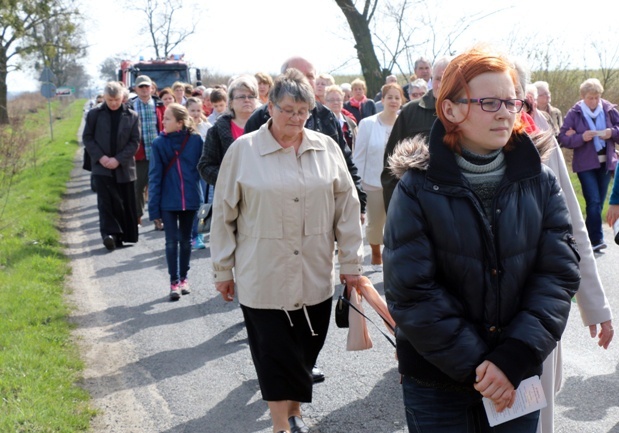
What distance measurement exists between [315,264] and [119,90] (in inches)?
269

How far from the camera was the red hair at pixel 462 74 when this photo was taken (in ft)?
8.77

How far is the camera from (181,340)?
680cm

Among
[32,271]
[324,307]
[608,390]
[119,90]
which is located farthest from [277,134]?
[119,90]

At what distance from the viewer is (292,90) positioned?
438 cm

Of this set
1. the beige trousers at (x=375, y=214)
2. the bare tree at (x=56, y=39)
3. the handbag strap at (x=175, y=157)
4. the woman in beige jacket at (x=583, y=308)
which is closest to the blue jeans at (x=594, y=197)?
the beige trousers at (x=375, y=214)

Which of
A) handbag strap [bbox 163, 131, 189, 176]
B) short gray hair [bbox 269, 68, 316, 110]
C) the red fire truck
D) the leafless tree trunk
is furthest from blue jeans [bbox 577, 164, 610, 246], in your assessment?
the red fire truck

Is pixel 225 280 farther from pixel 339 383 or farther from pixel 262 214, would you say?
pixel 339 383

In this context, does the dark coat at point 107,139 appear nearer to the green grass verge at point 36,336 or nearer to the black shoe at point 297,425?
the green grass verge at point 36,336

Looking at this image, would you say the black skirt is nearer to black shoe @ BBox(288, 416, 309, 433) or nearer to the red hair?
black shoe @ BBox(288, 416, 309, 433)

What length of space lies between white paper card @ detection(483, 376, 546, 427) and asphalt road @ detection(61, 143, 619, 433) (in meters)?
2.04

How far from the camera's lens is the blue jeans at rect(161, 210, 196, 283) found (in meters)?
8.16

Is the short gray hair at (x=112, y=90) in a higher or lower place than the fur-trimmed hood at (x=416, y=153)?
higher

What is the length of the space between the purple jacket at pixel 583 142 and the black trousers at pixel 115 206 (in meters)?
5.65

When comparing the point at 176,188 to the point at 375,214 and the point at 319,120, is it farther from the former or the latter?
the point at 319,120
